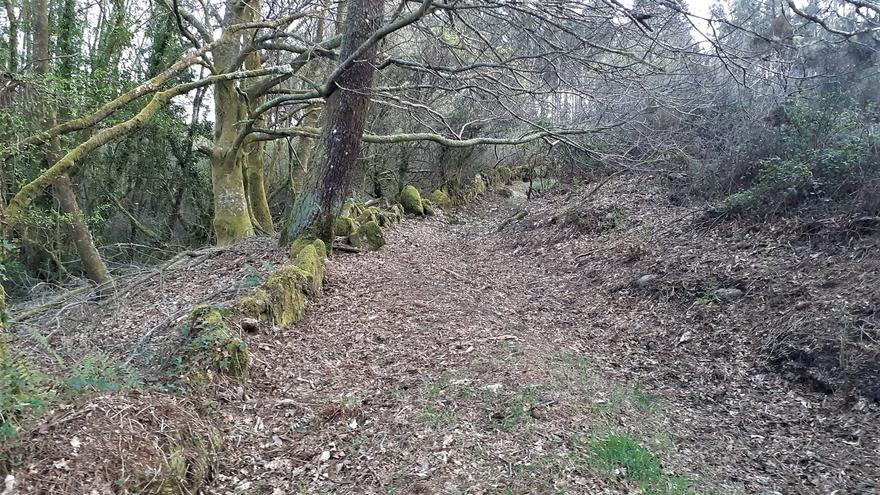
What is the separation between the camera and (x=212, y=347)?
14.5 ft

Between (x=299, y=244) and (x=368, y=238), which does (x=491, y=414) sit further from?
(x=368, y=238)

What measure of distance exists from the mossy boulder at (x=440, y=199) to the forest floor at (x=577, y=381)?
741cm

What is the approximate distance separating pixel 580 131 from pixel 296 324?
525 cm

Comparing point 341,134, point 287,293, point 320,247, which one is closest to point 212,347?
point 287,293

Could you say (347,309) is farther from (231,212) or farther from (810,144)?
(810,144)

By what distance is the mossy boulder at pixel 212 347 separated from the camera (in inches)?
170

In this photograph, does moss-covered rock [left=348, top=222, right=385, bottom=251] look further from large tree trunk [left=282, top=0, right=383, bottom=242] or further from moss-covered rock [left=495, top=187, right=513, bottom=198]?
moss-covered rock [left=495, top=187, right=513, bottom=198]

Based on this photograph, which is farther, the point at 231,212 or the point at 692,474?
the point at 231,212

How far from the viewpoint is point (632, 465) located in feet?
11.5

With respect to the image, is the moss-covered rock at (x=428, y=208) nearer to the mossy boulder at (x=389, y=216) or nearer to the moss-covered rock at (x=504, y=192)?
the mossy boulder at (x=389, y=216)

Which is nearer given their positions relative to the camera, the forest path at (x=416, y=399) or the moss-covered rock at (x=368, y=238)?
the forest path at (x=416, y=399)

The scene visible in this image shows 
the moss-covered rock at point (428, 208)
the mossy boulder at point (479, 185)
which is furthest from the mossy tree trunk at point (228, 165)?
the mossy boulder at point (479, 185)

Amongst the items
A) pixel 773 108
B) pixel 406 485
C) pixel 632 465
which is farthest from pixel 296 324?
pixel 773 108

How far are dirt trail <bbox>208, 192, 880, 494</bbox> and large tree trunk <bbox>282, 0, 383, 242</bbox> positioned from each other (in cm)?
157
